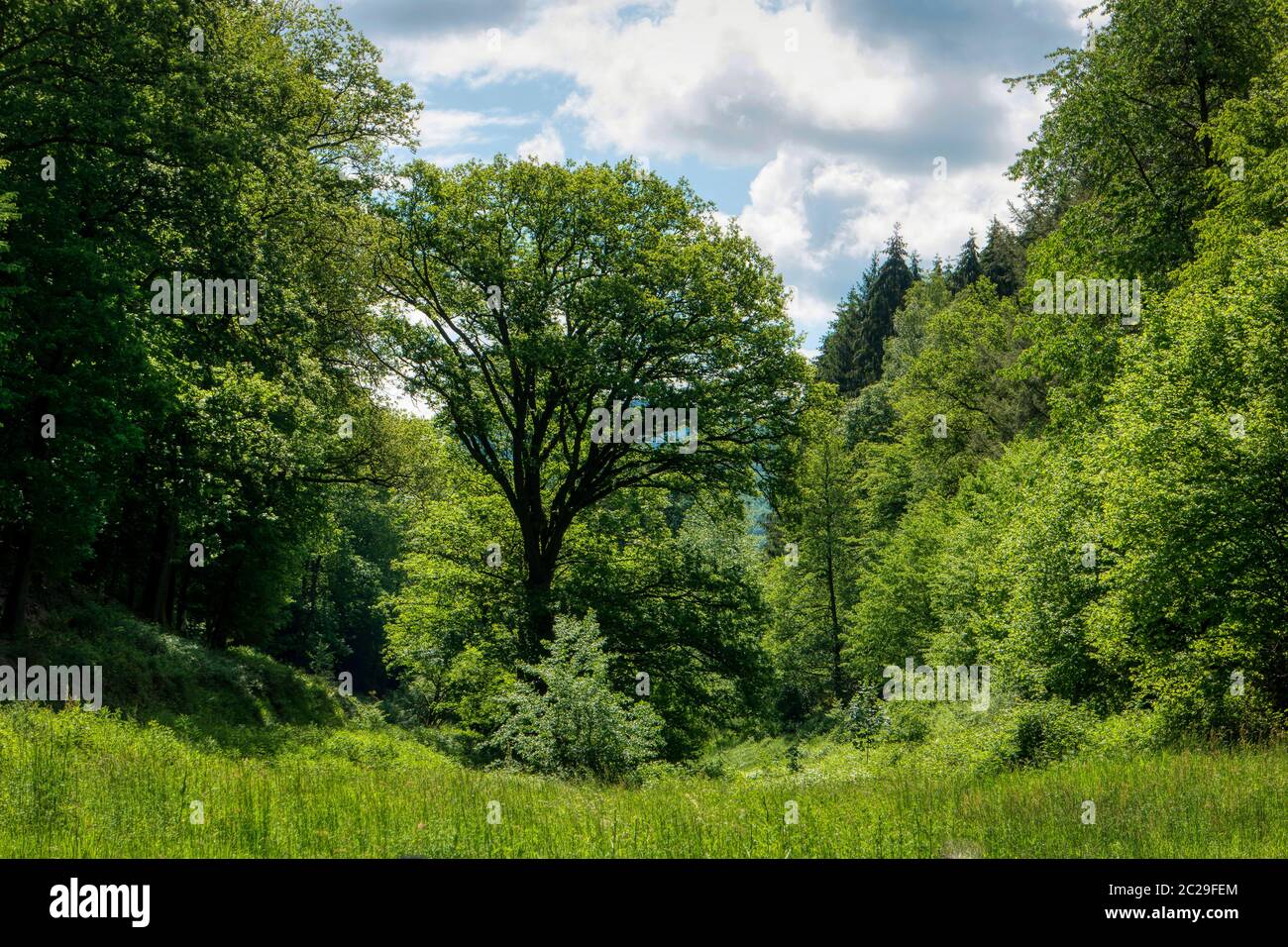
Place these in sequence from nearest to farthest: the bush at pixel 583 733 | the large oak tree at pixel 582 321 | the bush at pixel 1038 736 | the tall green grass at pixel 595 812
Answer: the tall green grass at pixel 595 812 → the bush at pixel 583 733 → the bush at pixel 1038 736 → the large oak tree at pixel 582 321

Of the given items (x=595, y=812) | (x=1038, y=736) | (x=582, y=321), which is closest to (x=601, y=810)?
(x=595, y=812)

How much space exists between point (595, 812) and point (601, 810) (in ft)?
0.32

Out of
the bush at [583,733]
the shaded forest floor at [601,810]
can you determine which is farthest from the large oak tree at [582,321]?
the shaded forest floor at [601,810]

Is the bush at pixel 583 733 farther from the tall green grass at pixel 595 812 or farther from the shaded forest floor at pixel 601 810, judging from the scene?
the tall green grass at pixel 595 812

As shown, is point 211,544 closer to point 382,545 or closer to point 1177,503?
point 1177,503

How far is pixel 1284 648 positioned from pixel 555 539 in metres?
17.2

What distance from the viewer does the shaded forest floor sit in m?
7.16

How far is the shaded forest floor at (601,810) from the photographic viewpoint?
23.5 ft

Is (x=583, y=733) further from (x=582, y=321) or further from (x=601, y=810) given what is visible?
(x=582, y=321)

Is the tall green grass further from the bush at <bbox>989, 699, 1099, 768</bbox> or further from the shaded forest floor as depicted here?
the bush at <bbox>989, 699, 1099, 768</bbox>

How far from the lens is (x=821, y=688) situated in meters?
47.2

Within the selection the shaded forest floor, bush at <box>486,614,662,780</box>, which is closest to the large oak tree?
bush at <box>486,614,662,780</box>

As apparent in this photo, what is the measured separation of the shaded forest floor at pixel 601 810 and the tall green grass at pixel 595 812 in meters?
0.02

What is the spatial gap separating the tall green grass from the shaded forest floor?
2 cm
